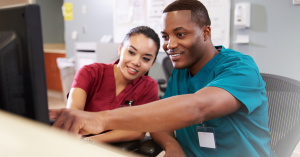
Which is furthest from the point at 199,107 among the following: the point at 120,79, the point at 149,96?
the point at 120,79

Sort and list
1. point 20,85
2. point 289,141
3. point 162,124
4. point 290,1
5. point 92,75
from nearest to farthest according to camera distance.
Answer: point 20,85 → point 162,124 → point 289,141 → point 92,75 → point 290,1

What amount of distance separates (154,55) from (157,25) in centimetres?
198

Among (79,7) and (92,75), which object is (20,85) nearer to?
(92,75)

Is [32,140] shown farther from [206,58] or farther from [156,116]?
[206,58]

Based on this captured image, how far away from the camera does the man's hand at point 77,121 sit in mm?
517

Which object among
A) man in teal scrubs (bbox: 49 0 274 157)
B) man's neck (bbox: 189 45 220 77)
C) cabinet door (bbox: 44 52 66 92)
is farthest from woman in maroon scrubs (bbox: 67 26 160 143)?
cabinet door (bbox: 44 52 66 92)

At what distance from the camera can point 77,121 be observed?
0.53 m

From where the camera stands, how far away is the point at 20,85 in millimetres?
458

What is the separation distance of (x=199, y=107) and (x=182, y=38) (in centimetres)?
40

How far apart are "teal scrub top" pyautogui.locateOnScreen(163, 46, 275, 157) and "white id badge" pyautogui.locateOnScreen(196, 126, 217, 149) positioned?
0.08 feet

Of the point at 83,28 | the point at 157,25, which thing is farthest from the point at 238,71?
the point at 83,28

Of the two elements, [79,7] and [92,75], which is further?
[79,7]

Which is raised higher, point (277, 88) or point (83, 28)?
point (83, 28)

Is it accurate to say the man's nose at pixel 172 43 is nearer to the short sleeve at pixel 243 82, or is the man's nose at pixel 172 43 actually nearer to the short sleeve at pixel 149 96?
the short sleeve at pixel 243 82
